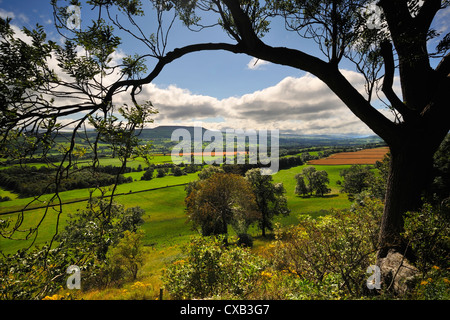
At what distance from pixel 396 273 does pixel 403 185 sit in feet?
6.81

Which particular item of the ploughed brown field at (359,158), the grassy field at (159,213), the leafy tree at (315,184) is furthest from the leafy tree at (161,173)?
the ploughed brown field at (359,158)

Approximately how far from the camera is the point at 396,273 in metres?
3.91

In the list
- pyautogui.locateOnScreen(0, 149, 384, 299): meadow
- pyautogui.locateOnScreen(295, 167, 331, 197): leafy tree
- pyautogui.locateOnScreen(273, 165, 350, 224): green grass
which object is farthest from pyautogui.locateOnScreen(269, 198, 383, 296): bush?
pyautogui.locateOnScreen(295, 167, 331, 197): leafy tree

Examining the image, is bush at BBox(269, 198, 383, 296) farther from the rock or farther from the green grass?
the green grass

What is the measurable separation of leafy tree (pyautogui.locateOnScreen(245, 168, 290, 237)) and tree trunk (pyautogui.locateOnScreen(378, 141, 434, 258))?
29613mm

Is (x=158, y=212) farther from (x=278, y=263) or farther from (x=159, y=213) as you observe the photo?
(x=278, y=263)

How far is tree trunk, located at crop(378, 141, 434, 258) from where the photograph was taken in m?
4.46

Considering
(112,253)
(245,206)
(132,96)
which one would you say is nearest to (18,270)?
(132,96)

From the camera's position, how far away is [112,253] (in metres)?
18.8

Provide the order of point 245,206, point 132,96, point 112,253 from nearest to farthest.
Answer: point 132,96, point 112,253, point 245,206

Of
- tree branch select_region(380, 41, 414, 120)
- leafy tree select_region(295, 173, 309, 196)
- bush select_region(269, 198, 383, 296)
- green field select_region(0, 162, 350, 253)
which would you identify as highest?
tree branch select_region(380, 41, 414, 120)

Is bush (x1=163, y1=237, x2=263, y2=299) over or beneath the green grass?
over

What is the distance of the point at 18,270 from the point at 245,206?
77.4 feet
